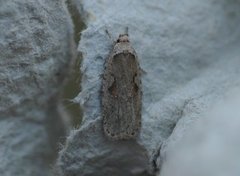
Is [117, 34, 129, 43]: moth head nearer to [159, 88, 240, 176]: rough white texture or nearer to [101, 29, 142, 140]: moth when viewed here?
[101, 29, 142, 140]: moth

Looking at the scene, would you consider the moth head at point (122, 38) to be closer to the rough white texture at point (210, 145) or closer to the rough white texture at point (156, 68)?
the rough white texture at point (156, 68)

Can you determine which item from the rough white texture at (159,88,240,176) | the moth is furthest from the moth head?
the rough white texture at (159,88,240,176)

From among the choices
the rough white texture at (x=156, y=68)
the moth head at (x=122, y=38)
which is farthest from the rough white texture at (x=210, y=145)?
the moth head at (x=122, y=38)

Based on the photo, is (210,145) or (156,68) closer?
(210,145)

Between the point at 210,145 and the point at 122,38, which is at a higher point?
the point at 122,38

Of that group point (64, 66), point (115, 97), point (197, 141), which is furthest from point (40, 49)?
point (197, 141)

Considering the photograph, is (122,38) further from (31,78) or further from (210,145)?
(210,145)

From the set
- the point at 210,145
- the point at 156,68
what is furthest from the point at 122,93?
the point at 210,145

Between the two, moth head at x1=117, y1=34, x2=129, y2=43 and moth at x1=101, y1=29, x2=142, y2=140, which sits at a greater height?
moth head at x1=117, y1=34, x2=129, y2=43
